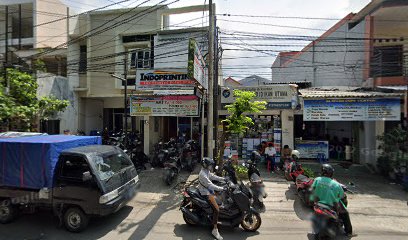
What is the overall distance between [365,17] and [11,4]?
21903mm

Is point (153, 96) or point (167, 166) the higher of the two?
point (153, 96)

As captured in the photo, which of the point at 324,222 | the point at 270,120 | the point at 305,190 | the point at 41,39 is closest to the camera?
the point at 324,222

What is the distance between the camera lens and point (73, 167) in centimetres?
553

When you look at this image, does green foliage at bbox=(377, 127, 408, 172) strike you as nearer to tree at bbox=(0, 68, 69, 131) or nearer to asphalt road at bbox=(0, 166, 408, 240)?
asphalt road at bbox=(0, 166, 408, 240)

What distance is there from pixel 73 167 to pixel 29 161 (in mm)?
975

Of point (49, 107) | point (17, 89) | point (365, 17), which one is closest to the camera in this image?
point (17, 89)

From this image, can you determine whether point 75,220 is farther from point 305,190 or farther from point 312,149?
point 312,149

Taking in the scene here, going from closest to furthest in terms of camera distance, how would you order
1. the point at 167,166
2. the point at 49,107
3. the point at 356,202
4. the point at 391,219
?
1. the point at 391,219
2. the point at 356,202
3. the point at 167,166
4. the point at 49,107

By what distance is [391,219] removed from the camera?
5965 mm

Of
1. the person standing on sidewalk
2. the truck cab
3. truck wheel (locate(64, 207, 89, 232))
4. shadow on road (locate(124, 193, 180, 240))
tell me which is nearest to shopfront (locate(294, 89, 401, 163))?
the person standing on sidewalk

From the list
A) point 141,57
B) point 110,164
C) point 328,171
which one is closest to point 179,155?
point 110,164

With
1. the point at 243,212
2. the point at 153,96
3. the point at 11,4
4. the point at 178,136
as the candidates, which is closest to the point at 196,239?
the point at 243,212

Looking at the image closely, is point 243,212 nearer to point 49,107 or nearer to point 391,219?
point 391,219

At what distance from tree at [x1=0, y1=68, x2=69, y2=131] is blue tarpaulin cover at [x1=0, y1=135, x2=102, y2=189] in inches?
150
